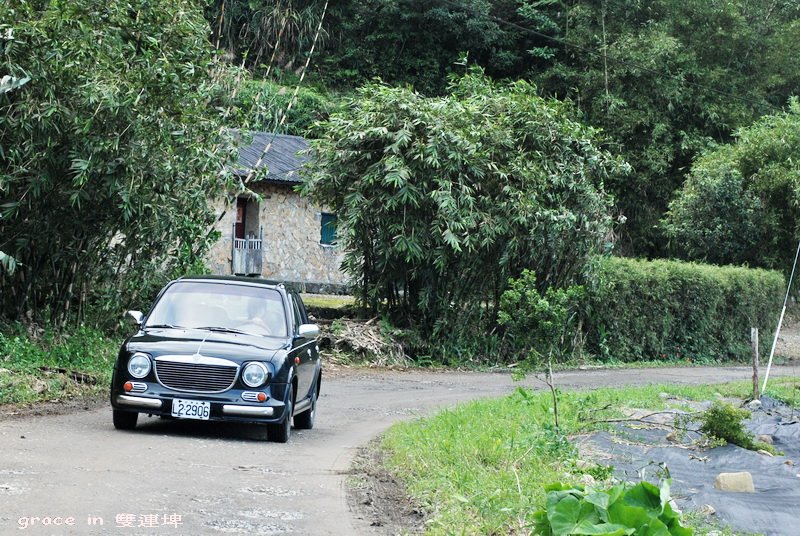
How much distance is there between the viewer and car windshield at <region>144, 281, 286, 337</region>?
12008 mm

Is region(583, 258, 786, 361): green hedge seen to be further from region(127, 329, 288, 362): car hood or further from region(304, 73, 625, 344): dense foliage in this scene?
region(127, 329, 288, 362): car hood

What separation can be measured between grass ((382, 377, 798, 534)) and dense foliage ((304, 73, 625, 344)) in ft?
25.3

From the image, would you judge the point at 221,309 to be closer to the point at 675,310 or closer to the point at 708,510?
the point at 708,510

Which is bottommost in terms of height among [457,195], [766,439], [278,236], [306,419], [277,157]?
[766,439]

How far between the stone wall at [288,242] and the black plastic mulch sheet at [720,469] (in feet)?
74.9

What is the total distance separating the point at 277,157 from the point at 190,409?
25.7 m

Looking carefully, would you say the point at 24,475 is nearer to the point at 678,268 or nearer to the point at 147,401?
the point at 147,401

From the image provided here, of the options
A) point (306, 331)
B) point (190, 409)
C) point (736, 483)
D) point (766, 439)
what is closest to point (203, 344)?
point (190, 409)

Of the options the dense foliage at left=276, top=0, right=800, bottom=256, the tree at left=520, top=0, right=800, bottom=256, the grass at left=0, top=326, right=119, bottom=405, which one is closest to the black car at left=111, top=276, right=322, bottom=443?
the grass at left=0, top=326, right=119, bottom=405

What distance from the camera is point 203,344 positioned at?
1125 cm

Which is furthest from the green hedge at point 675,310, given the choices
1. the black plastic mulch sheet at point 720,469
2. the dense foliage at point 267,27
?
the dense foliage at point 267,27

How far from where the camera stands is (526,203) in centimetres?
2269

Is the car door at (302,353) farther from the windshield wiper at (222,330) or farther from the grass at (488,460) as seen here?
the grass at (488,460)

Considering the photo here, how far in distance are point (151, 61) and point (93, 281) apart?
4323 mm
